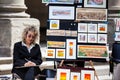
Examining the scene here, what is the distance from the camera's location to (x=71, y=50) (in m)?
7.29

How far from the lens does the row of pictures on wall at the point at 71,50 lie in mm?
7281

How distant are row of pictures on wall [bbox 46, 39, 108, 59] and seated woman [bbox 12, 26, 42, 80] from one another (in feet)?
1.64

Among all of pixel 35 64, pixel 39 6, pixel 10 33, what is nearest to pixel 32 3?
pixel 39 6

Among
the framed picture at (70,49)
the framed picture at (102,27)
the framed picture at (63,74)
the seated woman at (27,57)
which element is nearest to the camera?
the framed picture at (63,74)

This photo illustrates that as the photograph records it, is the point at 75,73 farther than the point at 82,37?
No

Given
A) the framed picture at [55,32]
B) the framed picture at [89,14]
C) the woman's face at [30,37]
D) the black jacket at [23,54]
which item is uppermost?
the framed picture at [89,14]

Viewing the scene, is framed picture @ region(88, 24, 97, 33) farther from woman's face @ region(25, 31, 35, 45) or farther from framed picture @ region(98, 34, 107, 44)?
woman's face @ region(25, 31, 35, 45)

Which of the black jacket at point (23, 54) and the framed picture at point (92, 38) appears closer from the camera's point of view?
the framed picture at point (92, 38)

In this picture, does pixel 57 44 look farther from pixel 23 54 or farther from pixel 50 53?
A: pixel 23 54

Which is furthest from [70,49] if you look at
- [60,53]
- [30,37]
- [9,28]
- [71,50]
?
[9,28]

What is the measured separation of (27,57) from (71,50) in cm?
90

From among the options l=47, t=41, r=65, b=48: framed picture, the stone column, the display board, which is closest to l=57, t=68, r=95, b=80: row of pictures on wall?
the display board

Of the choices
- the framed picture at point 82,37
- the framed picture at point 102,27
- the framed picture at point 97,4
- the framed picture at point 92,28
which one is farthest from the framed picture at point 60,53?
the framed picture at point 97,4

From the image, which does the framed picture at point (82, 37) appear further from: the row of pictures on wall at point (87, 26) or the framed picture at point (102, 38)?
the framed picture at point (102, 38)
